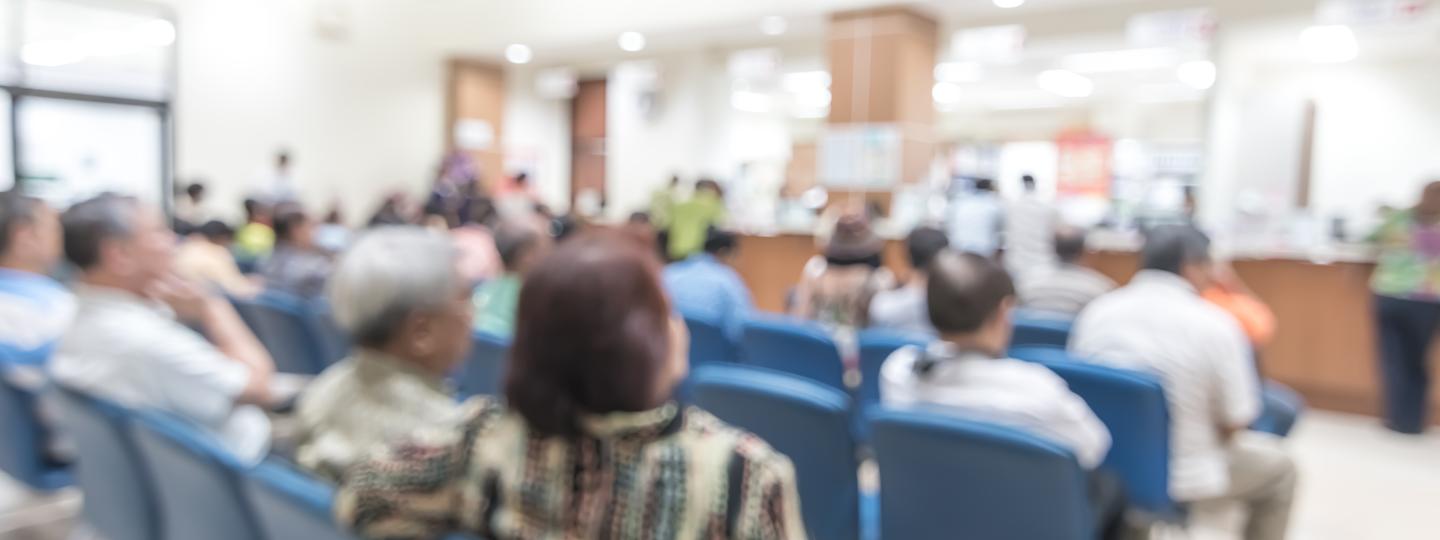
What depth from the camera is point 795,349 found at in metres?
3.17

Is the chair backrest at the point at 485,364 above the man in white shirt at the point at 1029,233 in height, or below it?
below

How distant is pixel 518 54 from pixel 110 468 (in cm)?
1080

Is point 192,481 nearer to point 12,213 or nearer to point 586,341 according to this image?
point 586,341

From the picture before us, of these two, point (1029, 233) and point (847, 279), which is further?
point (1029, 233)

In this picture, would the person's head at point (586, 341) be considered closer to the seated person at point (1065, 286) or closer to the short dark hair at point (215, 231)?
the seated person at point (1065, 286)

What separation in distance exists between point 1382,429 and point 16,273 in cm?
629

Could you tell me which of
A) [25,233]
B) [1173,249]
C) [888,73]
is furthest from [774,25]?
[25,233]

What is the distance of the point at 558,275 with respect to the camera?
1031 mm

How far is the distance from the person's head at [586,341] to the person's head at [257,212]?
264 inches

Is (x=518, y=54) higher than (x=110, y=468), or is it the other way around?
(x=518, y=54)

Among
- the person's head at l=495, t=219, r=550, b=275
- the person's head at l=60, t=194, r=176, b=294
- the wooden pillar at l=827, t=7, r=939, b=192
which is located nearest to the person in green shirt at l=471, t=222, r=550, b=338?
the person's head at l=495, t=219, r=550, b=275

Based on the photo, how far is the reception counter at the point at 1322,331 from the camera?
5500mm

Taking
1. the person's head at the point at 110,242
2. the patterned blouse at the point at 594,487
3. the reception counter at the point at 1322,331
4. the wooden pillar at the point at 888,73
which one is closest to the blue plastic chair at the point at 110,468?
the person's head at the point at 110,242

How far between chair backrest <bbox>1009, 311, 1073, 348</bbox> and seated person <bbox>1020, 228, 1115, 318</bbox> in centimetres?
43
